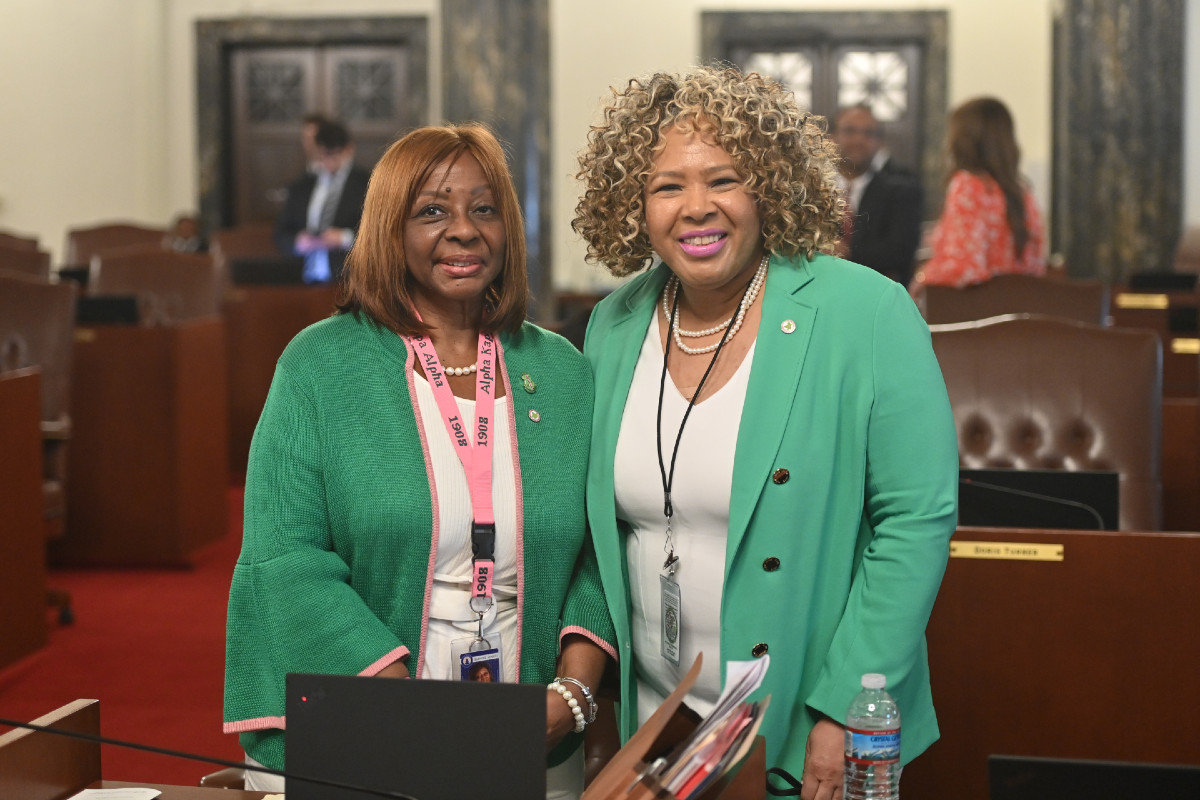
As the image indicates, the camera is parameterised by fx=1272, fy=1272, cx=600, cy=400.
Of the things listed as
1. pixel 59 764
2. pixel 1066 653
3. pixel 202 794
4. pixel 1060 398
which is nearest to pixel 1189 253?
pixel 1060 398

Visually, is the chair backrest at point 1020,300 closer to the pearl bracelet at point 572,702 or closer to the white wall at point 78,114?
the pearl bracelet at point 572,702

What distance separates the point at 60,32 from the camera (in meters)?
10.1

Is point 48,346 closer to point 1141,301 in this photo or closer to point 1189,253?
point 1141,301

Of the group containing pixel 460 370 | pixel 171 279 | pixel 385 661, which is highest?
pixel 171 279

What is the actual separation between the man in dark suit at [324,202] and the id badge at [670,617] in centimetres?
641

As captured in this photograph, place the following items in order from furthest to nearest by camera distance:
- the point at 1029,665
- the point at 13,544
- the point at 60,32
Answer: the point at 60,32, the point at 13,544, the point at 1029,665

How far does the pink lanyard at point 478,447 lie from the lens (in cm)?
177

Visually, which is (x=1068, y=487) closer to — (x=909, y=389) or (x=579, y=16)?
(x=909, y=389)

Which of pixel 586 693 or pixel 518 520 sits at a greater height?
pixel 518 520

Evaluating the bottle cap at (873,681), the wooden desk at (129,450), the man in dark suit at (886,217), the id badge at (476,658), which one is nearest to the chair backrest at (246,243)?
the wooden desk at (129,450)

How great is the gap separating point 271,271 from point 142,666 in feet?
10.5

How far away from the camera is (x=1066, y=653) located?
2330 millimetres

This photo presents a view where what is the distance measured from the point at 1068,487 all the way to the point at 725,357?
984mm

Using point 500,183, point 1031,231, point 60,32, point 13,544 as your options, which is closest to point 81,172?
point 60,32
